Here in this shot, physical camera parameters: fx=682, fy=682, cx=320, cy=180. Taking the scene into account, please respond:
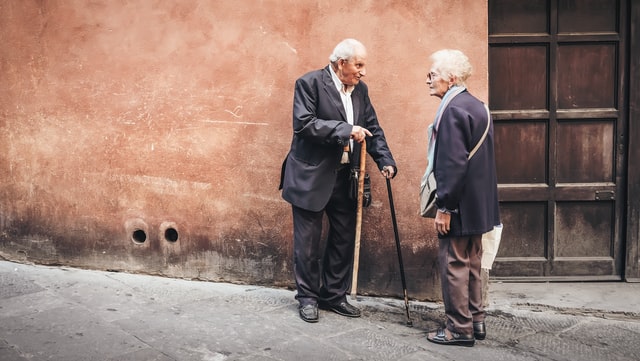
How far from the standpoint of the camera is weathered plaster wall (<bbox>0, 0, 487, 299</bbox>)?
4.86 m

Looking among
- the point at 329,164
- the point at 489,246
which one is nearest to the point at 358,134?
the point at 329,164

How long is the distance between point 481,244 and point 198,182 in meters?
2.17

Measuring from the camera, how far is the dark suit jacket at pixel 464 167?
3902 millimetres

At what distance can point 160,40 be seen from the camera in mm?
5094

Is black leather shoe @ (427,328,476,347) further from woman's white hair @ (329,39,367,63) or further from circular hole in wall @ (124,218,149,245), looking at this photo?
circular hole in wall @ (124,218,149,245)

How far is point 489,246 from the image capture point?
167 inches

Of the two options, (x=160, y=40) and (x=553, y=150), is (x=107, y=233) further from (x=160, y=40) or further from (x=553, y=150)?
(x=553, y=150)

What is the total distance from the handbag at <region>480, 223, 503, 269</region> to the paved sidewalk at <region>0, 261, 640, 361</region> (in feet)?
1.60

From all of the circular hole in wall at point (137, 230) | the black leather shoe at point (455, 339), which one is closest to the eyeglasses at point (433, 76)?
the black leather shoe at point (455, 339)

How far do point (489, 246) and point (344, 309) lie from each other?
1064mm

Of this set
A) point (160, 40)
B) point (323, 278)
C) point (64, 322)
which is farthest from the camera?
point (160, 40)

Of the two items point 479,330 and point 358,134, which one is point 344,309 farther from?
point 358,134

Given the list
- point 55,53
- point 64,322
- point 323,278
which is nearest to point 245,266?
point 323,278

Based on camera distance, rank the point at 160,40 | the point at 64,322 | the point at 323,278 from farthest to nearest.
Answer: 1. the point at 160,40
2. the point at 323,278
3. the point at 64,322
